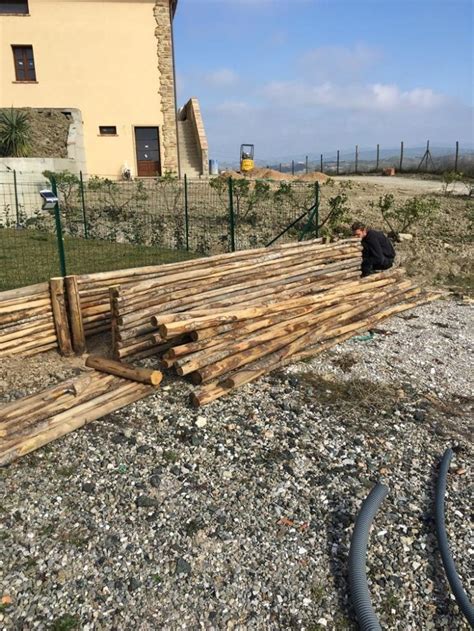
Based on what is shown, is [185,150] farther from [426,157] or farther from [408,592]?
[408,592]

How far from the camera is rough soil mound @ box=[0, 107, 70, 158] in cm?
1772

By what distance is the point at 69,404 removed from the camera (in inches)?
180

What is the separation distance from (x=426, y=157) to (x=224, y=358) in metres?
30.4

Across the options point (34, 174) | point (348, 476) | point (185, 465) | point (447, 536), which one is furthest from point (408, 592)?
point (34, 174)

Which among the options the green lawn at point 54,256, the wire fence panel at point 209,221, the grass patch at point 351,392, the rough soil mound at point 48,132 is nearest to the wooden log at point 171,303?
the grass patch at point 351,392

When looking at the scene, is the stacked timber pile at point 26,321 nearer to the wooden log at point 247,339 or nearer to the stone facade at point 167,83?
the wooden log at point 247,339

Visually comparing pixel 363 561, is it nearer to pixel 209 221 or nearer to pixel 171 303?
pixel 171 303

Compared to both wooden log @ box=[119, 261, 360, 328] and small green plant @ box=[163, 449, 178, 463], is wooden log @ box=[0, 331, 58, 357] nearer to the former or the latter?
wooden log @ box=[119, 261, 360, 328]

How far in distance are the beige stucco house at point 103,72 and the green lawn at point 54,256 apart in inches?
354

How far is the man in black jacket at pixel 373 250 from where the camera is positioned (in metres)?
9.14

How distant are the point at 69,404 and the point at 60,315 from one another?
1.69 metres

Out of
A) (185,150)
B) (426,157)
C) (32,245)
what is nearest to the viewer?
(32,245)

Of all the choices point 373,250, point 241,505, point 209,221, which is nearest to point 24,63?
point 209,221

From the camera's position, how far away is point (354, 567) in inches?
113
